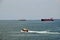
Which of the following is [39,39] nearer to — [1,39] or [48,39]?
[48,39]

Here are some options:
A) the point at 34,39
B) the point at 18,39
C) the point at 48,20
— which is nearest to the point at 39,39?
the point at 34,39

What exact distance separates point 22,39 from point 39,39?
4.34 metres

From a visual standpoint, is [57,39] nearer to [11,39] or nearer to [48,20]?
[11,39]

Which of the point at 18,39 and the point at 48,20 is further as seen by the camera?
the point at 48,20

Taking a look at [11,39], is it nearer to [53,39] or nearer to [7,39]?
[7,39]

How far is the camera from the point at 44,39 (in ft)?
191

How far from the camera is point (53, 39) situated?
57.7 m

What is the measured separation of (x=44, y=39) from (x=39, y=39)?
1.28m

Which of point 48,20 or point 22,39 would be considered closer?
point 22,39

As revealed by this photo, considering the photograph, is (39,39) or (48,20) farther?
(48,20)

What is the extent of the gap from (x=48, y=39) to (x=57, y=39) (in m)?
2.37

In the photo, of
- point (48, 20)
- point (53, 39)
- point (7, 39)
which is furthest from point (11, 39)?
point (48, 20)

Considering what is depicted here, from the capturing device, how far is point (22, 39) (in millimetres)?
59219

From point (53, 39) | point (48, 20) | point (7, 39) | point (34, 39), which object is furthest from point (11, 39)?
point (48, 20)
